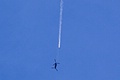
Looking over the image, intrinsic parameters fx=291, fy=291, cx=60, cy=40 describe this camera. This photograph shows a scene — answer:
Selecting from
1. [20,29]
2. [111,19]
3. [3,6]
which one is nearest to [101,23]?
[111,19]

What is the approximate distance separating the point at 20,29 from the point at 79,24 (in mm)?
741

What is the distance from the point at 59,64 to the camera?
3492 mm

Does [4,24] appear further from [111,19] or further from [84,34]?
[111,19]

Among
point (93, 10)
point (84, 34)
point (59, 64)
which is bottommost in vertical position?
point (59, 64)

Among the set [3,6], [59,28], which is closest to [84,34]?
[59,28]

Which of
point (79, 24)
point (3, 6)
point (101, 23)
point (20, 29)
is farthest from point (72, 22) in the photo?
point (3, 6)

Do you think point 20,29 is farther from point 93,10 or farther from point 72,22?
point 93,10

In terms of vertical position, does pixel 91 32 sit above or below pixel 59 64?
above

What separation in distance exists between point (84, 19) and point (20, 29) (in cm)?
81

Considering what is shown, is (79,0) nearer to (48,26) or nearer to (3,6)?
(48,26)

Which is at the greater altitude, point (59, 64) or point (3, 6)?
point (3, 6)

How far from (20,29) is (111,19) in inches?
45.2

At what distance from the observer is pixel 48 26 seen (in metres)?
3.62

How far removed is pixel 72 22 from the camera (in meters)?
3.63
